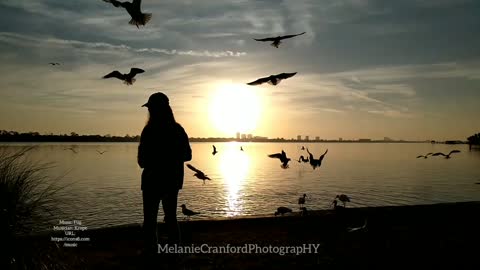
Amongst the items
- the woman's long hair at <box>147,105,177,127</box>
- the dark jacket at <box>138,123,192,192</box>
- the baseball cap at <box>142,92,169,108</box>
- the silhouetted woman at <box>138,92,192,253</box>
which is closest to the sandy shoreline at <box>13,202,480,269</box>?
the silhouetted woman at <box>138,92,192,253</box>

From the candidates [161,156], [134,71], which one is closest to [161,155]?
[161,156]

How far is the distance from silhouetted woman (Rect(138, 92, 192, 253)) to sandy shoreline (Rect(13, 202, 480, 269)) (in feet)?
3.00

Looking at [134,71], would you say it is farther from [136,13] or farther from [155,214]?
[155,214]

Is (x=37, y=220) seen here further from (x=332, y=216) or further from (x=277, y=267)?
(x=332, y=216)

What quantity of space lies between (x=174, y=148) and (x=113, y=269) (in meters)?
2.01

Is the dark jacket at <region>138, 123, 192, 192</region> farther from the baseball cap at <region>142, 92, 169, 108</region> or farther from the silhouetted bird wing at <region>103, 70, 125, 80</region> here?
the silhouetted bird wing at <region>103, 70, 125, 80</region>

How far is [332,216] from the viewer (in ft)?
31.6

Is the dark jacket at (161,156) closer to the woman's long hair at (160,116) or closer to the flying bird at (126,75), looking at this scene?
the woman's long hair at (160,116)

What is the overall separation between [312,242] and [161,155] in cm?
360

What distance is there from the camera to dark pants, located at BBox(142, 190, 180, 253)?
17.1ft

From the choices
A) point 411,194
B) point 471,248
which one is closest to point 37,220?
point 471,248

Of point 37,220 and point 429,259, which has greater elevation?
point 37,220

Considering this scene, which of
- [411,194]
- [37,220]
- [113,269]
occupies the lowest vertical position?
[411,194]

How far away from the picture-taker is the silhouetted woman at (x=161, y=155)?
5.14 m
